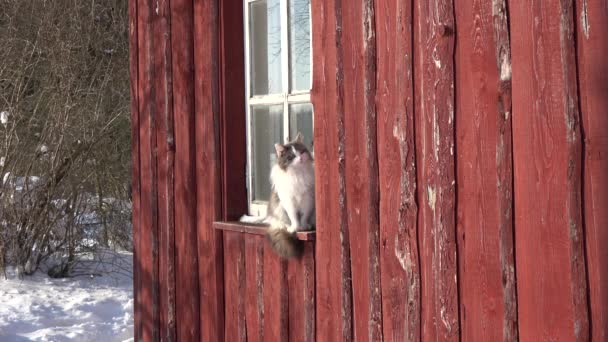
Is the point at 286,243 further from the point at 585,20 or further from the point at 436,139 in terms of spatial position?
the point at 585,20

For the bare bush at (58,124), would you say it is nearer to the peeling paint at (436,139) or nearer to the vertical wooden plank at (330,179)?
the vertical wooden plank at (330,179)

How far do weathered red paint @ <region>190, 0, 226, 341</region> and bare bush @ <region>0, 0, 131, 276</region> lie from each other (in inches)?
243

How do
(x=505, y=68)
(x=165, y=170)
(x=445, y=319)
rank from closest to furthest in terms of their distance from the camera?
1. (x=505, y=68)
2. (x=445, y=319)
3. (x=165, y=170)

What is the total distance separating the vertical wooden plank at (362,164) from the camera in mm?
3389

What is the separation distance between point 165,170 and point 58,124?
5.90 metres

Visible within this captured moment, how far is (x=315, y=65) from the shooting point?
378 centimetres

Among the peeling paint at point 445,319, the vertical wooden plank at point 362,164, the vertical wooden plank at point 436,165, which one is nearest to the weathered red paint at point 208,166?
the vertical wooden plank at point 362,164

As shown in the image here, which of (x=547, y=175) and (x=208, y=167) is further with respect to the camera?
(x=208, y=167)

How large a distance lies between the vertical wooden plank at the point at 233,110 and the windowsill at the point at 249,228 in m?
0.08

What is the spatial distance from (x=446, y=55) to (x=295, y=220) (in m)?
1.33

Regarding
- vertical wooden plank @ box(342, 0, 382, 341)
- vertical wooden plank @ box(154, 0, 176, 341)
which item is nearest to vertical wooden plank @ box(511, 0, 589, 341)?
vertical wooden plank @ box(342, 0, 382, 341)

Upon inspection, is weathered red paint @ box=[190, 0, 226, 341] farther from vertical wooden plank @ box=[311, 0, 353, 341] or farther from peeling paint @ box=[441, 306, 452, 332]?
peeling paint @ box=[441, 306, 452, 332]

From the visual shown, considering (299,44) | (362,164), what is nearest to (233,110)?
(299,44)

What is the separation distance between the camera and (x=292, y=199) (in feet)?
12.9
